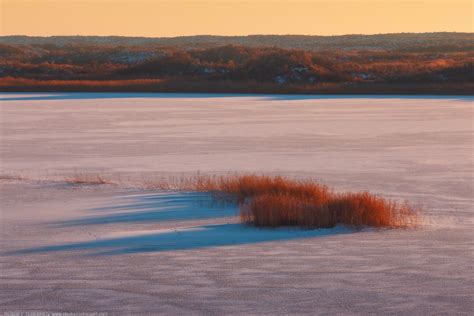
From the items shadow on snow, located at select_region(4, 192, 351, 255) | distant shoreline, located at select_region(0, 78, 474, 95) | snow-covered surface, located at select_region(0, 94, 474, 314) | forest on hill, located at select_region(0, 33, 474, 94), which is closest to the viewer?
snow-covered surface, located at select_region(0, 94, 474, 314)

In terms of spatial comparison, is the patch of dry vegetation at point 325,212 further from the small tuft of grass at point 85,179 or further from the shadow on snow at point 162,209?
the small tuft of grass at point 85,179

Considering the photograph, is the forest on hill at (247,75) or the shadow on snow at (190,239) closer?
the shadow on snow at (190,239)

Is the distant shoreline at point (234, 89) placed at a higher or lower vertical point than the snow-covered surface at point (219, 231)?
lower

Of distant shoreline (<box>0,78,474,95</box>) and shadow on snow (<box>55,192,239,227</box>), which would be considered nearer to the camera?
shadow on snow (<box>55,192,239,227</box>)

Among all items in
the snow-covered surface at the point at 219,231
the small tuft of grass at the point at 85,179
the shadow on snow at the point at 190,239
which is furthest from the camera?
the small tuft of grass at the point at 85,179

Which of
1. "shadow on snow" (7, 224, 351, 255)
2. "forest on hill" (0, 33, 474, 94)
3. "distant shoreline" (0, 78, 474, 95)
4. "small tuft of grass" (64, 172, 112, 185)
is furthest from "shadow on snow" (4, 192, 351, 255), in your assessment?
"forest on hill" (0, 33, 474, 94)

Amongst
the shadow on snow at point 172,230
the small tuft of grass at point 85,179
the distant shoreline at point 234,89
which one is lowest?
the distant shoreline at point 234,89

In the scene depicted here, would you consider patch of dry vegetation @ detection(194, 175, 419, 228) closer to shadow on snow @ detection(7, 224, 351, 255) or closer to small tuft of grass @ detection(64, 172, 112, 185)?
shadow on snow @ detection(7, 224, 351, 255)

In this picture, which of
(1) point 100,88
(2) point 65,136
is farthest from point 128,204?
(1) point 100,88

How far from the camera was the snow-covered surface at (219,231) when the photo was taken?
6652 mm

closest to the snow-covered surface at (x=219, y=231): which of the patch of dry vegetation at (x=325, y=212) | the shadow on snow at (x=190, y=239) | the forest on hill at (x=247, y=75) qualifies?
the shadow on snow at (x=190, y=239)

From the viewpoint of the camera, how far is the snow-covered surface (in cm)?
Result: 665

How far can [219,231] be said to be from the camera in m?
9.33

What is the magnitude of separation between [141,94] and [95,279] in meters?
32.0
